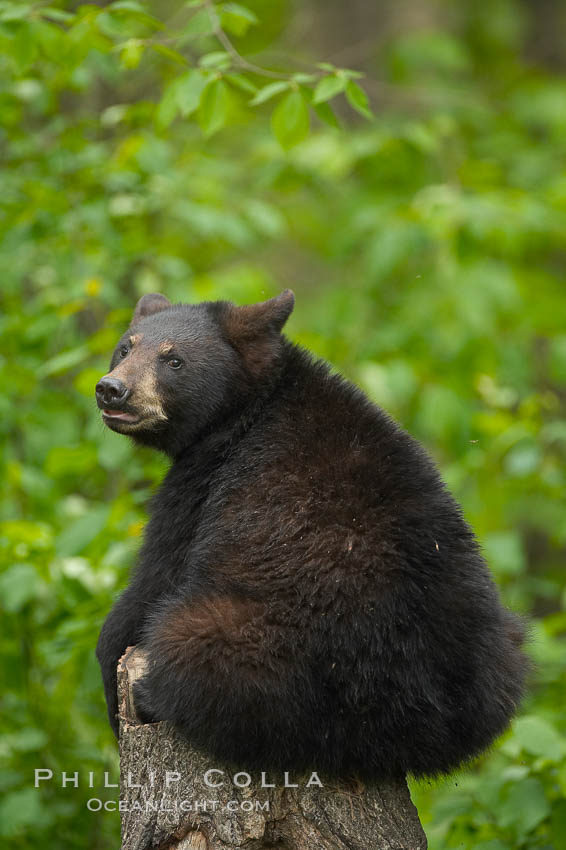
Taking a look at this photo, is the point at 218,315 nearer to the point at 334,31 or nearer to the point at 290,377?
the point at 290,377

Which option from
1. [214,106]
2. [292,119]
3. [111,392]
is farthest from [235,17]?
[111,392]

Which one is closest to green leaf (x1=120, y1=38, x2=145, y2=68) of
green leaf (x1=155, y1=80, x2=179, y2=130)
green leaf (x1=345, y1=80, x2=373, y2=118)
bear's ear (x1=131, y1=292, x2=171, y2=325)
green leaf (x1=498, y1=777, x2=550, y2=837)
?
green leaf (x1=155, y1=80, x2=179, y2=130)

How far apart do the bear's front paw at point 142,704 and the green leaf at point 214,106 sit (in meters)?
2.35

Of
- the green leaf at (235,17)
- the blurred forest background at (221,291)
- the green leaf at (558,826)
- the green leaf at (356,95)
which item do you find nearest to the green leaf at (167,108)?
the blurred forest background at (221,291)

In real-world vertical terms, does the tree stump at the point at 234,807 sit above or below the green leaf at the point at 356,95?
below

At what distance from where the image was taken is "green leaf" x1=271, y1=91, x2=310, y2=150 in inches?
166

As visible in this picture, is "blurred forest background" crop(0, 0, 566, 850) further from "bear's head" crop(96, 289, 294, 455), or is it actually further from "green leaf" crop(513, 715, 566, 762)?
"bear's head" crop(96, 289, 294, 455)

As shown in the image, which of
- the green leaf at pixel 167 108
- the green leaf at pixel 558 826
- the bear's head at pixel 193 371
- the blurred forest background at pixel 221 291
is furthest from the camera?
the blurred forest background at pixel 221 291

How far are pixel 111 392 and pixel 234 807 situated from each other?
147 centimetres

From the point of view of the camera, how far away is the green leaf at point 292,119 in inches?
166

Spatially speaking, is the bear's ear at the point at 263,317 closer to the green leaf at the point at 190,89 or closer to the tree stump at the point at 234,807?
the green leaf at the point at 190,89

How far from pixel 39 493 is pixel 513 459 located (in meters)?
2.65

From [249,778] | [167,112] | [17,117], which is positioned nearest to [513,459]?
[167,112]

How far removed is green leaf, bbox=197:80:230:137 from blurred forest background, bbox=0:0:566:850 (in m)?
0.01
